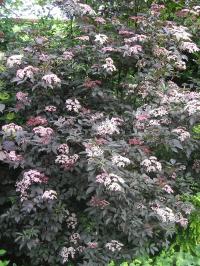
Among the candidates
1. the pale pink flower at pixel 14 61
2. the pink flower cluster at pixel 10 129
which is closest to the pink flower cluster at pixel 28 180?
the pink flower cluster at pixel 10 129

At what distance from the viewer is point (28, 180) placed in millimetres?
3078

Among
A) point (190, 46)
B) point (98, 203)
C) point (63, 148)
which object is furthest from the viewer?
point (190, 46)

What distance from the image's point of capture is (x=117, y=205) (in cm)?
313

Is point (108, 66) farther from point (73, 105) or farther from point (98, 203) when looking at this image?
point (98, 203)

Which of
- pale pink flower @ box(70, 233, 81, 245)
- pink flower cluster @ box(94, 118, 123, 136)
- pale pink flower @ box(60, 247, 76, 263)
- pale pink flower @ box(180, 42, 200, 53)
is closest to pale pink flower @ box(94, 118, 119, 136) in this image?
pink flower cluster @ box(94, 118, 123, 136)

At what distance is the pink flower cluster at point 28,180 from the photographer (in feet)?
10.1

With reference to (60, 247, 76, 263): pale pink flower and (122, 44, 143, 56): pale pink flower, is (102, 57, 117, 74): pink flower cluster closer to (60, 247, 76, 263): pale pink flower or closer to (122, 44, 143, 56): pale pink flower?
(122, 44, 143, 56): pale pink flower

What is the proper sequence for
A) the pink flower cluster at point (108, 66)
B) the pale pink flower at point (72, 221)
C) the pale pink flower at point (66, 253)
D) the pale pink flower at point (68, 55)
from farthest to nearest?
the pale pink flower at point (68, 55) → the pink flower cluster at point (108, 66) → the pale pink flower at point (72, 221) → the pale pink flower at point (66, 253)

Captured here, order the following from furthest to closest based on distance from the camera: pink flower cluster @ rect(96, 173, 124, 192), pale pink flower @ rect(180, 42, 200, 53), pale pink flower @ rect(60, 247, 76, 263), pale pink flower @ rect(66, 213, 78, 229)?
pale pink flower @ rect(180, 42, 200, 53), pale pink flower @ rect(66, 213, 78, 229), pale pink flower @ rect(60, 247, 76, 263), pink flower cluster @ rect(96, 173, 124, 192)

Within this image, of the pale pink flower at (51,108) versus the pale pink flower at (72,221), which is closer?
the pale pink flower at (72,221)

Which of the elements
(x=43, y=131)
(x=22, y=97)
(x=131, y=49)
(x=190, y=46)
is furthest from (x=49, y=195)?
(x=190, y=46)

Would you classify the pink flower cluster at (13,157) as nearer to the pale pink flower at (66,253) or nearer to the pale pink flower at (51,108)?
the pale pink flower at (51,108)

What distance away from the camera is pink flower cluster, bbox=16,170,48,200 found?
10.1 feet

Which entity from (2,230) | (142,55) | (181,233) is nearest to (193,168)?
(181,233)
